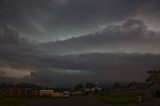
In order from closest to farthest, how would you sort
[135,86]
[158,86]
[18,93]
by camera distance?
1. [158,86]
2. [18,93]
3. [135,86]

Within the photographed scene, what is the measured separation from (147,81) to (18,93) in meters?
52.6

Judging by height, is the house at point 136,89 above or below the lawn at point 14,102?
above

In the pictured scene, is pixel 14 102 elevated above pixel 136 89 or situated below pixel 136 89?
below

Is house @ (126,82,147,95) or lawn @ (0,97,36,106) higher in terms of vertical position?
house @ (126,82,147,95)

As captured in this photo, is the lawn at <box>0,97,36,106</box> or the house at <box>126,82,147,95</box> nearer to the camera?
the lawn at <box>0,97,36,106</box>

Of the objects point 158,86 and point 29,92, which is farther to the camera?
point 29,92

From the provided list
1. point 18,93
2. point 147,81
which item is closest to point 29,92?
point 18,93

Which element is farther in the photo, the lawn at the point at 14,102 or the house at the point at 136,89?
the house at the point at 136,89

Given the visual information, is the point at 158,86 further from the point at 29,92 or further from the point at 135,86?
the point at 29,92

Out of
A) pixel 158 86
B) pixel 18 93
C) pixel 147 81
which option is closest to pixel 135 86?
pixel 147 81

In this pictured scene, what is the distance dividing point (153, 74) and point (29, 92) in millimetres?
51385

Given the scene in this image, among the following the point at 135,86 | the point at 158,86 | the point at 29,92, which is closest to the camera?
the point at 158,86

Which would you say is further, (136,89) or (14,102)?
(136,89)

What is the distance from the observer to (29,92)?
151 m
